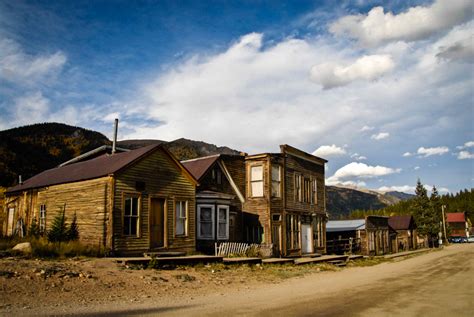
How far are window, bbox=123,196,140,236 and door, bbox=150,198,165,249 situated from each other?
934 millimetres

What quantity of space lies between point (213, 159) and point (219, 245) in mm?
6180

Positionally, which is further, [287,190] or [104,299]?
[287,190]

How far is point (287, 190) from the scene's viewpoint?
32.0 metres

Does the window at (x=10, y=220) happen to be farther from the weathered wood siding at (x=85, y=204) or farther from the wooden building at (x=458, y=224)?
the wooden building at (x=458, y=224)

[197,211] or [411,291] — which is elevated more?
[197,211]

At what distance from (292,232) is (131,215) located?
1481 cm

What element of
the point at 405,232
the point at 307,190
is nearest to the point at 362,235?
the point at 307,190

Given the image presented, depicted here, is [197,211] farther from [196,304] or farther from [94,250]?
[196,304]

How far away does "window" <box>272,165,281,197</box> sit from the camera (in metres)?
31.0

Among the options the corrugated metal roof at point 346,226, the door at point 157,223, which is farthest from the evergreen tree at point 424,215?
the door at point 157,223

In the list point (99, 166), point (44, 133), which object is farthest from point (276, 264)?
point (44, 133)

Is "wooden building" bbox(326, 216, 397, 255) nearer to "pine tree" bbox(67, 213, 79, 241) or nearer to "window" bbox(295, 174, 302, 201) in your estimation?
"window" bbox(295, 174, 302, 201)

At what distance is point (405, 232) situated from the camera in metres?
60.7

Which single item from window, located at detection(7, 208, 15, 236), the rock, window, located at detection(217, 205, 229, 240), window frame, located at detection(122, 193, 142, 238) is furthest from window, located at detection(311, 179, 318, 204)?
the rock
